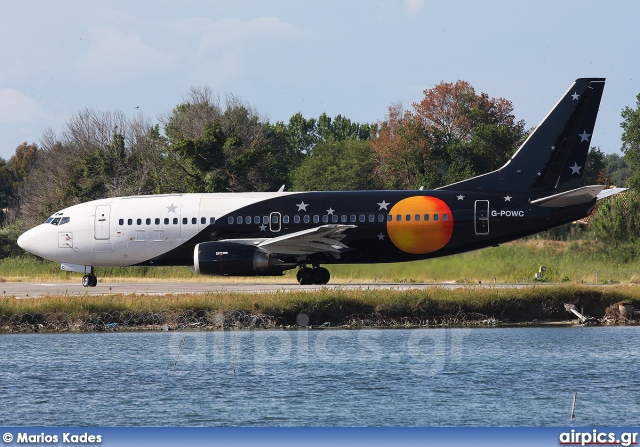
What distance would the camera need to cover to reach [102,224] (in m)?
44.1

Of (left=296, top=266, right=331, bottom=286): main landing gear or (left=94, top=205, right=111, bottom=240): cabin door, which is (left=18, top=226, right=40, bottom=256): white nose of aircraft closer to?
(left=94, top=205, right=111, bottom=240): cabin door

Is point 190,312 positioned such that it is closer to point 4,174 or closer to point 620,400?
point 620,400

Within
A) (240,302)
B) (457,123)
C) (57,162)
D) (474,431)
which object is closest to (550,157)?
(240,302)

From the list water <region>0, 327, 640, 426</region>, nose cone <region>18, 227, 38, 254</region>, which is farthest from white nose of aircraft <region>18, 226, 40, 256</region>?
water <region>0, 327, 640, 426</region>

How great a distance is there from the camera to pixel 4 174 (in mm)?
162500

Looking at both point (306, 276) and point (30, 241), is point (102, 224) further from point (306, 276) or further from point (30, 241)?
point (306, 276)

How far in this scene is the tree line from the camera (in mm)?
71188

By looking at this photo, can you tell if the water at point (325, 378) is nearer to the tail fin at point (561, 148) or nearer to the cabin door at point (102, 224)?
the tail fin at point (561, 148)

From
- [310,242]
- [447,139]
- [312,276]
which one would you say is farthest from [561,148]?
[447,139]

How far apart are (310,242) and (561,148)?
11577 mm

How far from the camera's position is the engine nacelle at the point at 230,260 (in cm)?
4081

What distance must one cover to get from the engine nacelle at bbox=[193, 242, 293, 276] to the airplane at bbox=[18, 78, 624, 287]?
1.7 inches

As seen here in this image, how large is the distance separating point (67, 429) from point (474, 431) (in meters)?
8.27

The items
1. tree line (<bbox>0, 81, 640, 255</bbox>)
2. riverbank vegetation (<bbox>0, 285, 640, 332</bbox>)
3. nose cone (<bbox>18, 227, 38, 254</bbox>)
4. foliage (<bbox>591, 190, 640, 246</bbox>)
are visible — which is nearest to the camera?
riverbank vegetation (<bbox>0, 285, 640, 332</bbox>)
